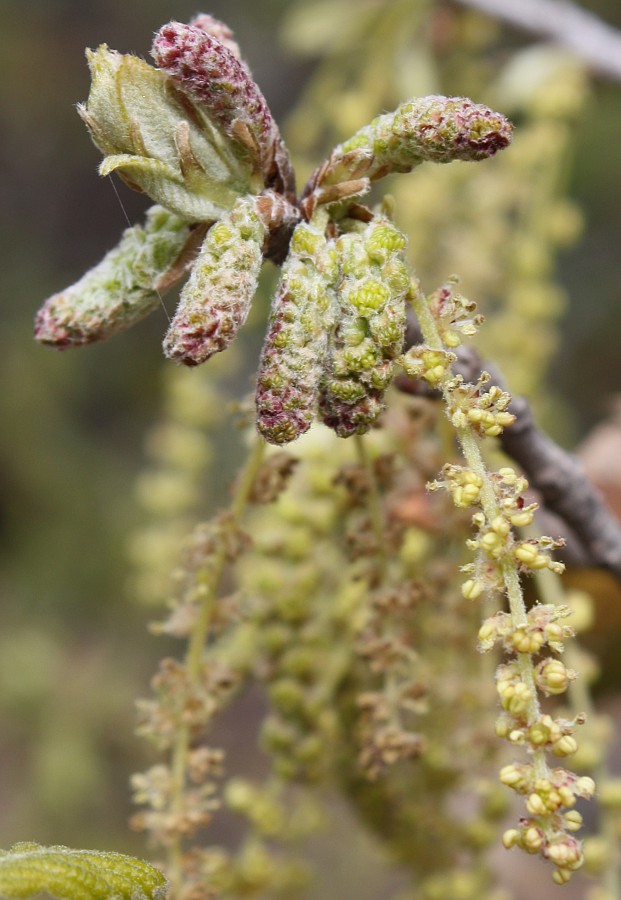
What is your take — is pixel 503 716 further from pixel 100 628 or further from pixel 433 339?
pixel 100 628

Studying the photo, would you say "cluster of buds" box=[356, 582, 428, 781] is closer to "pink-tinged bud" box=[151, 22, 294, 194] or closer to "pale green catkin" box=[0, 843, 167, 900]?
"pale green catkin" box=[0, 843, 167, 900]

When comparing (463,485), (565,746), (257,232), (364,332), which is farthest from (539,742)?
(257,232)

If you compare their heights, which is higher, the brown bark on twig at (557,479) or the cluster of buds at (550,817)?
the brown bark on twig at (557,479)

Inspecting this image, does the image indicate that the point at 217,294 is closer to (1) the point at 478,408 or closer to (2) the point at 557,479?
(1) the point at 478,408

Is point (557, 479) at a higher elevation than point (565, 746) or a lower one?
higher

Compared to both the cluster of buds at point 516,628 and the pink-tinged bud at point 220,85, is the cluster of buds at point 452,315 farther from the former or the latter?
the pink-tinged bud at point 220,85

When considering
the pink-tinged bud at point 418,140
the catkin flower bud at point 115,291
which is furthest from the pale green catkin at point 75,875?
the pink-tinged bud at point 418,140

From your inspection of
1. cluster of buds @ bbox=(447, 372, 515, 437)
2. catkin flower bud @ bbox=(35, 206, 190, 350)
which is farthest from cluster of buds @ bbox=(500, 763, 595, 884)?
catkin flower bud @ bbox=(35, 206, 190, 350)
